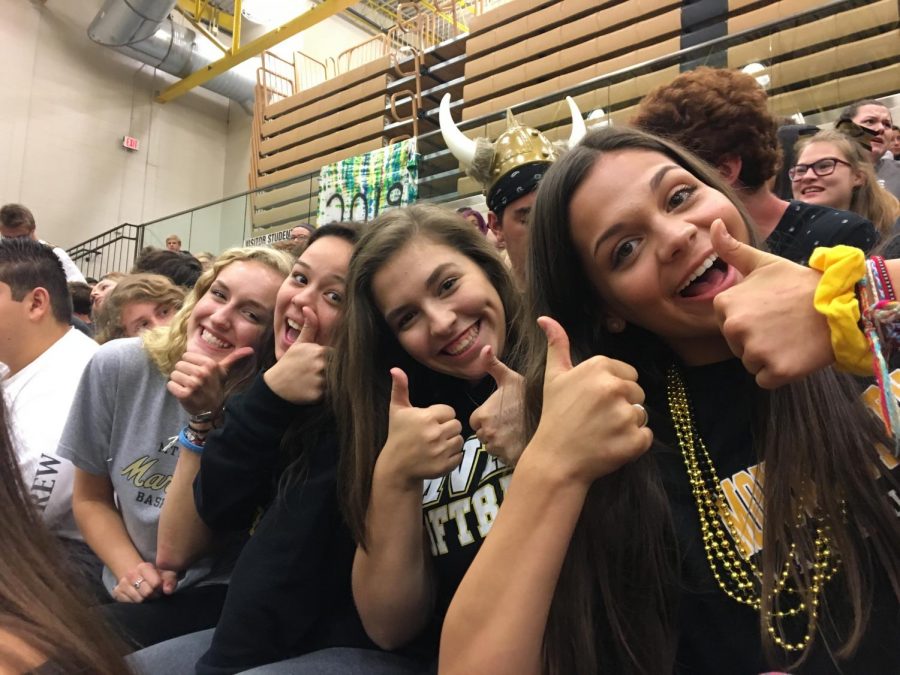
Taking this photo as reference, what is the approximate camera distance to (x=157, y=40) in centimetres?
917

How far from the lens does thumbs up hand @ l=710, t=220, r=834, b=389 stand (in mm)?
645

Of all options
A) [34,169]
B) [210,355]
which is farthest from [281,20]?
[210,355]

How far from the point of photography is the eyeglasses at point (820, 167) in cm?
211

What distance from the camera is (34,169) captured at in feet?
28.5

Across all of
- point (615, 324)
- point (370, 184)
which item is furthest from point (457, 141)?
point (370, 184)

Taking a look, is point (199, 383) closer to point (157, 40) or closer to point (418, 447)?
point (418, 447)

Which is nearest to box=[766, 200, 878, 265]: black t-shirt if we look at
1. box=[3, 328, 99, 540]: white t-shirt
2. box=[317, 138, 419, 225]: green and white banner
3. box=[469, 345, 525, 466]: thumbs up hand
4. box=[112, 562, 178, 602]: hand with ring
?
box=[469, 345, 525, 466]: thumbs up hand

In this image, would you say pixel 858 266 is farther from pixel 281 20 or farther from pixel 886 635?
pixel 281 20

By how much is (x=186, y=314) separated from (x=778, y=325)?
150 centimetres

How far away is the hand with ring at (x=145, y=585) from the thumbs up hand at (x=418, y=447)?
0.76m

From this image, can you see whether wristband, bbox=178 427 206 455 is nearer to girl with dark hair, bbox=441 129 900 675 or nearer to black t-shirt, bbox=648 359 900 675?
girl with dark hair, bbox=441 129 900 675

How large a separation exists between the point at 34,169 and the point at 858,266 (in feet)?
33.4

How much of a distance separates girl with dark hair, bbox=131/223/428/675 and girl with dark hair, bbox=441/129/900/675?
42cm

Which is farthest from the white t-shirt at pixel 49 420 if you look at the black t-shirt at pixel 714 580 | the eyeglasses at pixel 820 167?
the eyeglasses at pixel 820 167
